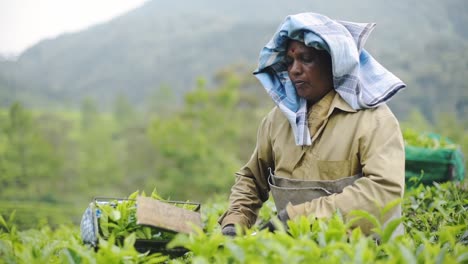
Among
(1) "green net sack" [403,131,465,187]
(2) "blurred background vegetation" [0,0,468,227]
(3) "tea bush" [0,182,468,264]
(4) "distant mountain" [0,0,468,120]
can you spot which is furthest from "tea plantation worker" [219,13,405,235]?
(4) "distant mountain" [0,0,468,120]

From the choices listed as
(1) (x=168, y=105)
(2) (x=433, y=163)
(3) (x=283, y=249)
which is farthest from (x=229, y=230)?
(1) (x=168, y=105)

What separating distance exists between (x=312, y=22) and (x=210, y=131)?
27629 mm

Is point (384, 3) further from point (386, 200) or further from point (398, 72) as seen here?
point (386, 200)

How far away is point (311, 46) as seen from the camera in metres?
2.32

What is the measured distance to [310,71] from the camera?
2.37m

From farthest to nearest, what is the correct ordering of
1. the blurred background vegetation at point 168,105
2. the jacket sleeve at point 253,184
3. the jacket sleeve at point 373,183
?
the blurred background vegetation at point 168,105 → the jacket sleeve at point 253,184 → the jacket sleeve at point 373,183

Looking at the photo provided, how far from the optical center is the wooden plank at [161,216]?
1717mm

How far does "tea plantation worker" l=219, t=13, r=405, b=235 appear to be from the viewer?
6.88 ft

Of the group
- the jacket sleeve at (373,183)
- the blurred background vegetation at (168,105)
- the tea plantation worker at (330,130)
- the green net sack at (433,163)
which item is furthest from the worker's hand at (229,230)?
the blurred background vegetation at (168,105)

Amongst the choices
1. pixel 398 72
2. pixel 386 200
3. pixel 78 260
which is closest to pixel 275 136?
pixel 386 200

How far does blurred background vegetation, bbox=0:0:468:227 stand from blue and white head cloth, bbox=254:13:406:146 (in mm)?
3931

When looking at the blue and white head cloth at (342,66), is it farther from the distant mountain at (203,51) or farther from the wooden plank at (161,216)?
the distant mountain at (203,51)

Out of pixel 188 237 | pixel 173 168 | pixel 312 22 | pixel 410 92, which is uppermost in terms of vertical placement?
pixel 312 22

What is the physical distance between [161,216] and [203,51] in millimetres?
97750
